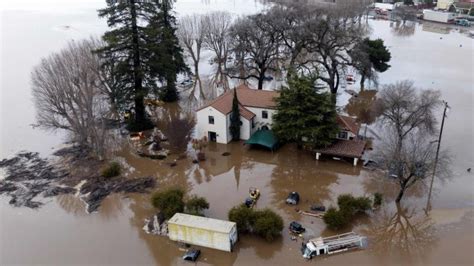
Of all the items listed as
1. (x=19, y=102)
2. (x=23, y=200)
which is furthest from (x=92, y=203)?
(x=19, y=102)

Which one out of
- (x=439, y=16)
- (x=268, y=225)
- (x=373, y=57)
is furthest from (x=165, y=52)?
(x=439, y=16)

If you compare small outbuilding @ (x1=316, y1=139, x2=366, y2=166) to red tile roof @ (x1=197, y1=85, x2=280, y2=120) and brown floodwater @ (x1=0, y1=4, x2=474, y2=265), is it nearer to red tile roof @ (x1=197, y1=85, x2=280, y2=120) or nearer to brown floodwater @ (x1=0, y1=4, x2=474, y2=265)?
brown floodwater @ (x1=0, y1=4, x2=474, y2=265)

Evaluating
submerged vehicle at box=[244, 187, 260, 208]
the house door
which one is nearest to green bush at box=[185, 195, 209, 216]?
submerged vehicle at box=[244, 187, 260, 208]

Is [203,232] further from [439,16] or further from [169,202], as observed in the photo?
[439,16]

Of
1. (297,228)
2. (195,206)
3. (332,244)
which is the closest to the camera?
(332,244)

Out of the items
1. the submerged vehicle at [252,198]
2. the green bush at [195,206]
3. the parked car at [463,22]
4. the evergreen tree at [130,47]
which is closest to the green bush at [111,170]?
the evergreen tree at [130,47]

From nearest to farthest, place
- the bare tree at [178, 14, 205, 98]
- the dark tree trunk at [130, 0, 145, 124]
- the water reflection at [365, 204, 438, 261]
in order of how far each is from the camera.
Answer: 1. the water reflection at [365, 204, 438, 261]
2. the dark tree trunk at [130, 0, 145, 124]
3. the bare tree at [178, 14, 205, 98]
